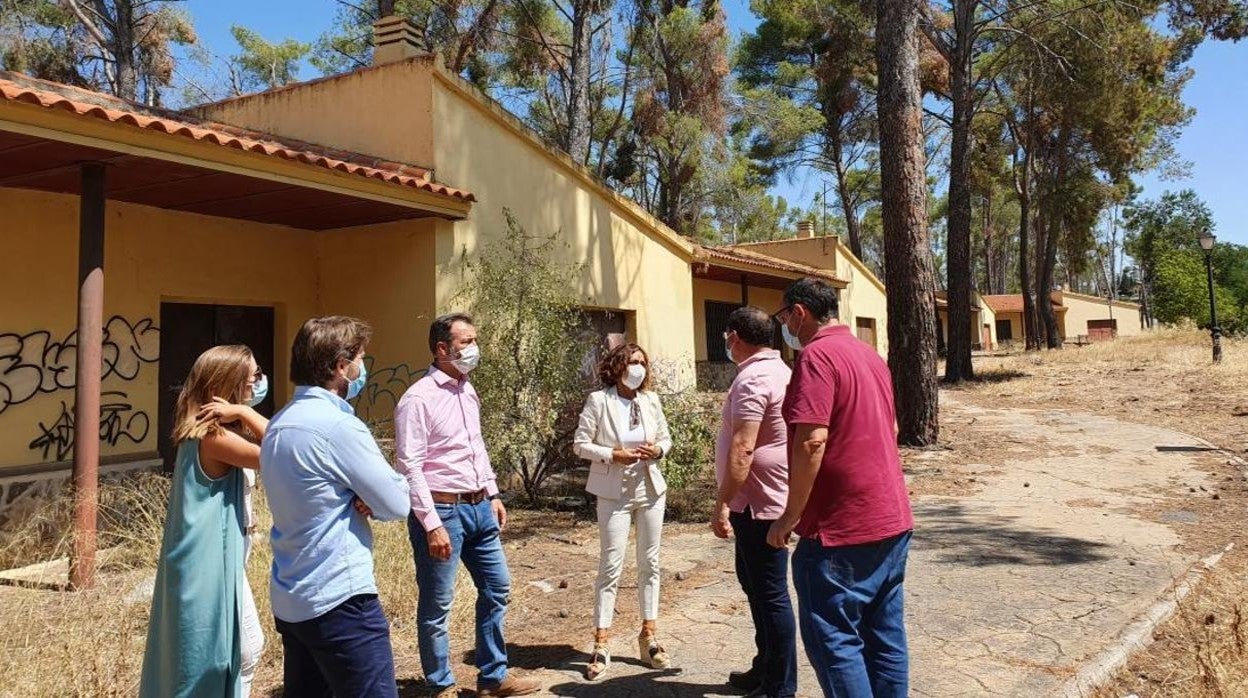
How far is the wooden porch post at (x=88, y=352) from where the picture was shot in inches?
209

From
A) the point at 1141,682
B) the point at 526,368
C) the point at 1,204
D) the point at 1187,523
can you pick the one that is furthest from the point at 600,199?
the point at 1141,682

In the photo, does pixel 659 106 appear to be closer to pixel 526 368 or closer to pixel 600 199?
pixel 600 199

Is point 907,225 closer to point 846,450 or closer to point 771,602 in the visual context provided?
point 771,602

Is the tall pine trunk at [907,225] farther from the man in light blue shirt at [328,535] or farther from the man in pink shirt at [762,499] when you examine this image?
the man in light blue shirt at [328,535]

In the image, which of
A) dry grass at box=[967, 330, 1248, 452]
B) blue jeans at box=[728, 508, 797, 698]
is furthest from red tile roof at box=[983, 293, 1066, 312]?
blue jeans at box=[728, 508, 797, 698]

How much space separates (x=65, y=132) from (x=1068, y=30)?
72.3 ft

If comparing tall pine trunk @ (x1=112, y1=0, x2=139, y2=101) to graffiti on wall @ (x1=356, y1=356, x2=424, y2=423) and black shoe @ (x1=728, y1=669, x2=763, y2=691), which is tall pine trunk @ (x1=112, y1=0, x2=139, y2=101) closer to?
graffiti on wall @ (x1=356, y1=356, x2=424, y2=423)

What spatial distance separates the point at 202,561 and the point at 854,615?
209 cm

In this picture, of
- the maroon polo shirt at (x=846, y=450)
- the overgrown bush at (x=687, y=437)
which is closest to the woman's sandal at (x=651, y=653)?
the maroon polo shirt at (x=846, y=450)

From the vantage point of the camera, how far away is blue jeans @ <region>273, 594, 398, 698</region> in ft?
→ 7.81

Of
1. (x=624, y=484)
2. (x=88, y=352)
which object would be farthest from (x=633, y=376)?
(x=88, y=352)

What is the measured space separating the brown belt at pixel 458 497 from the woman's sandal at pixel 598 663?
0.95m

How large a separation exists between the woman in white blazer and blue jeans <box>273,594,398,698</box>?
156 centimetres

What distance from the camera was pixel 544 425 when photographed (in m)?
7.68
